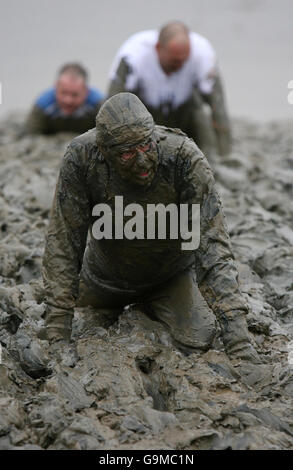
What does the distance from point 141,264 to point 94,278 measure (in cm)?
39

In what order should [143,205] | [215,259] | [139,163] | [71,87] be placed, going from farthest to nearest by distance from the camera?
[71,87] → [143,205] → [215,259] → [139,163]

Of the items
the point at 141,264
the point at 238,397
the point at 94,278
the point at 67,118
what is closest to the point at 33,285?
the point at 94,278

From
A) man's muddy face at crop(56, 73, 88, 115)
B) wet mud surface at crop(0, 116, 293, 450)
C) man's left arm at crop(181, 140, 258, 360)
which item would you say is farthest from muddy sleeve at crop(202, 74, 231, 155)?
man's left arm at crop(181, 140, 258, 360)

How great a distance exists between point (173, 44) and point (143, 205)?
4.06 metres

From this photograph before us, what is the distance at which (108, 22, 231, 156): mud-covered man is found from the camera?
812 cm

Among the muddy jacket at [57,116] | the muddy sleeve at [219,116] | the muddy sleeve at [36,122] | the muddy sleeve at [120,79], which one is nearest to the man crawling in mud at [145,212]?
the muddy sleeve at [120,79]

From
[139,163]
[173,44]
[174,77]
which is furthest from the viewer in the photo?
[174,77]

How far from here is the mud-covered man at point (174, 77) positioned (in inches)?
320

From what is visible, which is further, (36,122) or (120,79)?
(36,122)

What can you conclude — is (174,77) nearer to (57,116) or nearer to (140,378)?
(57,116)

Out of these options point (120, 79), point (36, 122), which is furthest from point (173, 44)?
point (36, 122)

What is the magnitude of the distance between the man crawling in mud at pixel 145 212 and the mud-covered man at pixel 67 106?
601cm

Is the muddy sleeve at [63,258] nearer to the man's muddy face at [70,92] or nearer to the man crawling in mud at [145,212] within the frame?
the man crawling in mud at [145,212]

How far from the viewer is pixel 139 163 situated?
3967 mm
